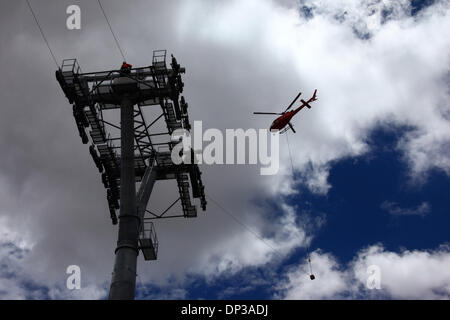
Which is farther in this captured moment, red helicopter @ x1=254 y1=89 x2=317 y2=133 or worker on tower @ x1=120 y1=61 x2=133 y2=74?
red helicopter @ x1=254 y1=89 x2=317 y2=133

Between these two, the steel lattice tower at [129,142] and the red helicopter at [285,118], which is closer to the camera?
the steel lattice tower at [129,142]

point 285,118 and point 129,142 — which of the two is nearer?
point 129,142

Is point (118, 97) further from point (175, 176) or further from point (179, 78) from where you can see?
point (175, 176)

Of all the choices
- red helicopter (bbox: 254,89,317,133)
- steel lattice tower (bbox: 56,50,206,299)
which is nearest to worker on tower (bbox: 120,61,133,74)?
steel lattice tower (bbox: 56,50,206,299)

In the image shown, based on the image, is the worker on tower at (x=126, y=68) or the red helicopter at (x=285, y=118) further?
the red helicopter at (x=285, y=118)

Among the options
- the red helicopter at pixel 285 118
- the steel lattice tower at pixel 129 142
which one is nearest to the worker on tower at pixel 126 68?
the steel lattice tower at pixel 129 142

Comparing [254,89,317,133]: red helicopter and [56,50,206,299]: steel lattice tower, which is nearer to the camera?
[56,50,206,299]: steel lattice tower

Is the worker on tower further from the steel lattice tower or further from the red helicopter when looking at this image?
the red helicopter

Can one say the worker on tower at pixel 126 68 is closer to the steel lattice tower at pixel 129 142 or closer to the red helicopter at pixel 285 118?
the steel lattice tower at pixel 129 142

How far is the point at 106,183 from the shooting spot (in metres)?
36.0
